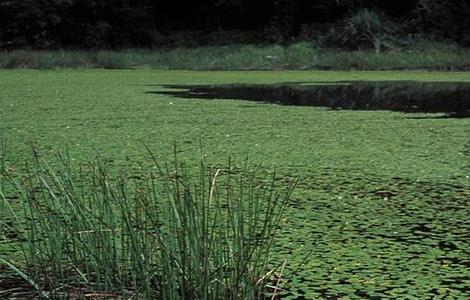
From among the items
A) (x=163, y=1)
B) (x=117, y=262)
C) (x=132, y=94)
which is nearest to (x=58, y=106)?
(x=132, y=94)

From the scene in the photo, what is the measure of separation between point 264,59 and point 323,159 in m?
7.20

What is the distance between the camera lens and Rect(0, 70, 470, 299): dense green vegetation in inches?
76.2

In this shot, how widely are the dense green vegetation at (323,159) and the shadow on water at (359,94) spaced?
0.38 meters

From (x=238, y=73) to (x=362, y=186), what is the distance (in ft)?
22.2

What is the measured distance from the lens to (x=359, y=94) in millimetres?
6953

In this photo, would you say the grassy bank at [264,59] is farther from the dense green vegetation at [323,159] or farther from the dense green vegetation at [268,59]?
the dense green vegetation at [323,159]

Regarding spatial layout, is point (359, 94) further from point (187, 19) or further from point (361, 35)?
point (187, 19)

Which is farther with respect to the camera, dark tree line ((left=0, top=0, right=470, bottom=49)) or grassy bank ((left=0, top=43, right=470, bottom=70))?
dark tree line ((left=0, top=0, right=470, bottom=49))

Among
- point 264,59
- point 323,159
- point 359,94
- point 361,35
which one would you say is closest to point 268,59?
point 264,59

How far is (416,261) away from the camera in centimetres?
199

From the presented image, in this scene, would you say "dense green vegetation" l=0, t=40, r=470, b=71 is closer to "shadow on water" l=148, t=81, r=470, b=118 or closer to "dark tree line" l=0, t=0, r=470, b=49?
"dark tree line" l=0, t=0, r=470, b=49

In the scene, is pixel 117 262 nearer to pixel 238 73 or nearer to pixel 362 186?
pixel 362 186

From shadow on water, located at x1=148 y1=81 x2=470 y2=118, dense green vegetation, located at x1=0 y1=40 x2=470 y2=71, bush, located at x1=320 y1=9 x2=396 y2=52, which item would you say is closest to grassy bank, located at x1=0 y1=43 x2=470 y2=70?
dense green vegetation, located at x1=0 y1=40 x2=470 y2=71

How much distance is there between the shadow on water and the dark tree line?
4245 mm
